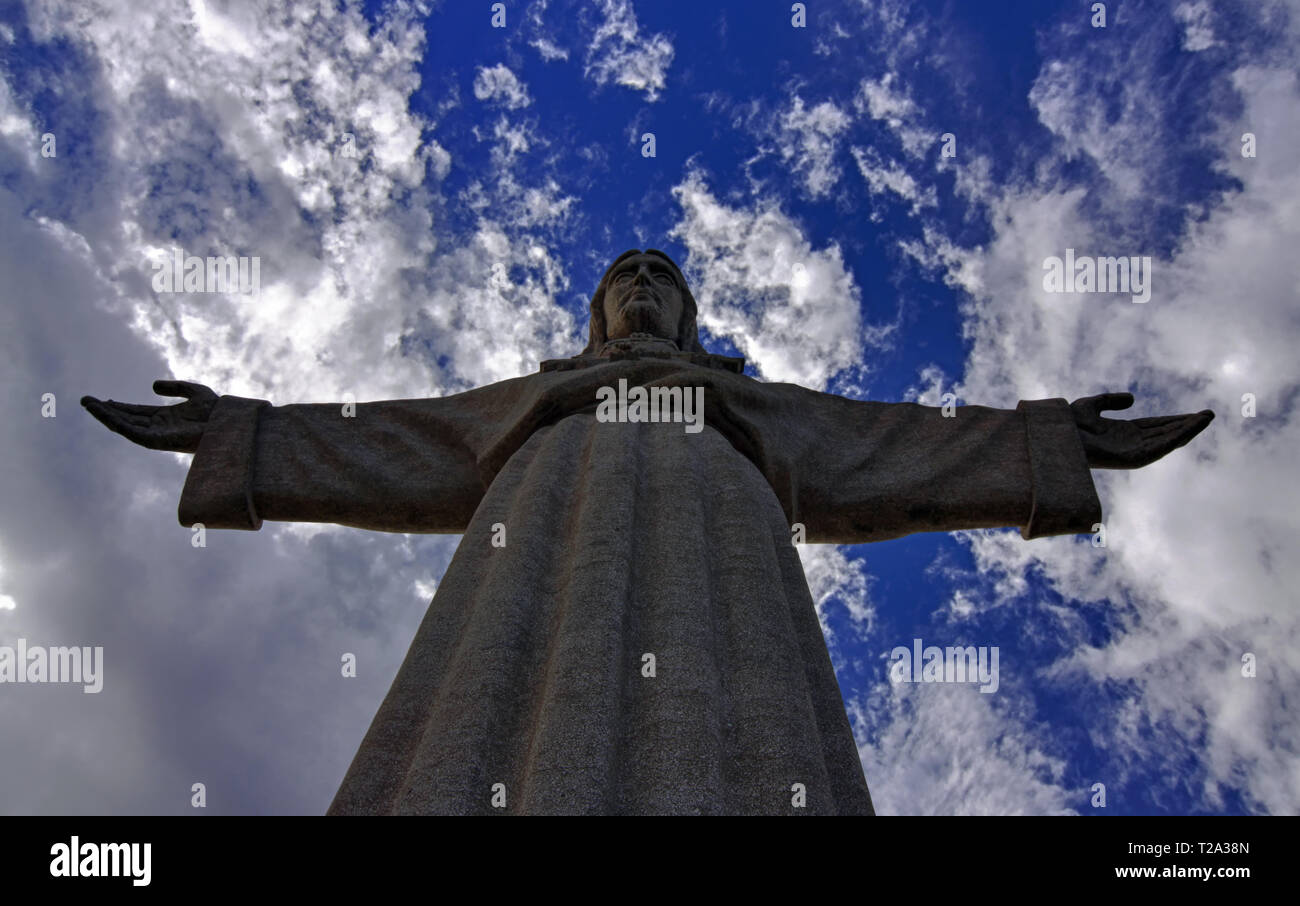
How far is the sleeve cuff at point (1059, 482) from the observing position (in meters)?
7.23

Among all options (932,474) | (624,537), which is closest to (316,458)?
(624,537)

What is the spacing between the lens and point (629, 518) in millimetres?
5230

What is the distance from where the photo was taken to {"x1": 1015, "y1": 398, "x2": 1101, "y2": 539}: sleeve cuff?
7.23 metres

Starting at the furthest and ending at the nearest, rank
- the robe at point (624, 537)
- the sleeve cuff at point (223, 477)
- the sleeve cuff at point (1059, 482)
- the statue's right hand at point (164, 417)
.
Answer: the statue's right hand at point (164, 417)
the sleeve cuff at point (223, 477)
the sleeve cuff at point (1059, 482)
the robe at point (624, 537)

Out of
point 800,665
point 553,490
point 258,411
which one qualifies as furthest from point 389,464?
point 800,665

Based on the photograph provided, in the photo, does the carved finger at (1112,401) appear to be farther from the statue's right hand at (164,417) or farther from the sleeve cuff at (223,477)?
the statue's right hand at (164,417)

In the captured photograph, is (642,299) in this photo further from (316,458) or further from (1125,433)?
(1125,433)

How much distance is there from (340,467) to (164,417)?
4.40 ft

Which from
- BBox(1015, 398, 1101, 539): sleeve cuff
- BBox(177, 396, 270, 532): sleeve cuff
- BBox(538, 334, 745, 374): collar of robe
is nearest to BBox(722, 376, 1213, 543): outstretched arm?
BBox(1015, 398, 1101, 539): sleeve cuff

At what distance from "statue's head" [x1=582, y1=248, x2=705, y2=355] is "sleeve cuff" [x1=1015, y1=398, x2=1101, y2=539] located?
3184mm

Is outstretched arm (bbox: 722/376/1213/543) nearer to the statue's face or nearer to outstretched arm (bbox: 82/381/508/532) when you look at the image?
the statue's face

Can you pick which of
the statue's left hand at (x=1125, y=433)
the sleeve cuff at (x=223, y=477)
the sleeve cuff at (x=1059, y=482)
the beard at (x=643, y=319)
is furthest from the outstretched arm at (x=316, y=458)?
the statue's left hand at (x=1125, y=433)
